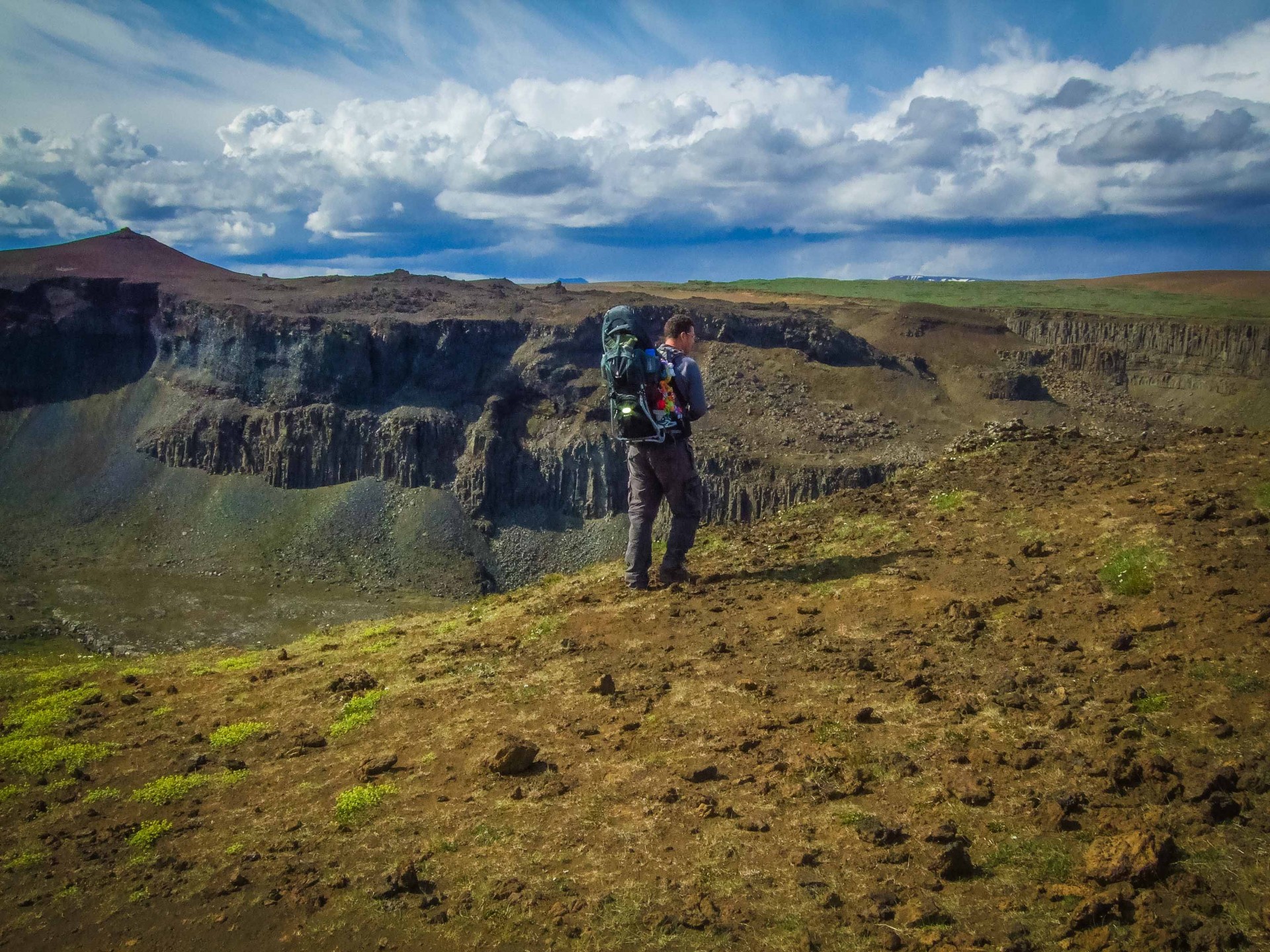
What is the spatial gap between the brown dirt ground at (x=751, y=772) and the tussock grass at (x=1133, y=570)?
0.26 feet

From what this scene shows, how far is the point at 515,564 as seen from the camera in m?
74.2

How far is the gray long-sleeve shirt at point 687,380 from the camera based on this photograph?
40.3 ft

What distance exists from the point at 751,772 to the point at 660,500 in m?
6.01

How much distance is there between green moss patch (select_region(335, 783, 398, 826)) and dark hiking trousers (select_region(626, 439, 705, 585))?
575 centimetres

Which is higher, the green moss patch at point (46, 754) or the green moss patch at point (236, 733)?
the green moss patch at point (236, 733)

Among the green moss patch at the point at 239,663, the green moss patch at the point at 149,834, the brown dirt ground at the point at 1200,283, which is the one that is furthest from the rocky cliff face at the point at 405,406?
the brown dirt ground at the point at 1200,283

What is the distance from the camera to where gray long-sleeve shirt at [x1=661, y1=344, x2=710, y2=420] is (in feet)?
40.3

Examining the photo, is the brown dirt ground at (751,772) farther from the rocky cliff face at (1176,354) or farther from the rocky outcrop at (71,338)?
the rocky cliff face at (1176,354)

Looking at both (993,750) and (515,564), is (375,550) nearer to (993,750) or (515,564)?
(515,564)

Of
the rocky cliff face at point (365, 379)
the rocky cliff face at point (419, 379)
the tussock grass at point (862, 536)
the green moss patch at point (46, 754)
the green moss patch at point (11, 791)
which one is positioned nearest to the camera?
the green moss patch at point (11, 791)

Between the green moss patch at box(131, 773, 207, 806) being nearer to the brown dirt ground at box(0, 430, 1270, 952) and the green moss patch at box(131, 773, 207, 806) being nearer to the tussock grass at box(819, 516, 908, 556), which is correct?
the brown dirt ground at box(0, 430, 1270, 952)

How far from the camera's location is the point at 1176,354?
106 metres

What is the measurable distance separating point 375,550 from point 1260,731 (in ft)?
237

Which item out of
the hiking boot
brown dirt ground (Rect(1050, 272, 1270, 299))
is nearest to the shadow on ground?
the hiking boot
